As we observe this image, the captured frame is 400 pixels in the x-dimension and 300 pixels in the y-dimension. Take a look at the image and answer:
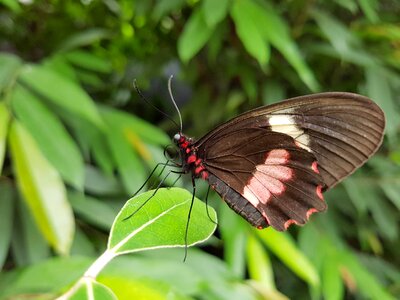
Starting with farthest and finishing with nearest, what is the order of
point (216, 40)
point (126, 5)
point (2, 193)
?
1. point (126, 5)
2. point (216, 40)
3. point (2, 193)

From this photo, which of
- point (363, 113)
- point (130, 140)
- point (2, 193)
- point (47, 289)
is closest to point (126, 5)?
point (130, 140)

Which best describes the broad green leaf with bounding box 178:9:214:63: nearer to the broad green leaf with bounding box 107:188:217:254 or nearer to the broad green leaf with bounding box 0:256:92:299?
the broad green leaf with bounding box 0:256:92:299

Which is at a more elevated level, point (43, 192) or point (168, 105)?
point (168, 105)

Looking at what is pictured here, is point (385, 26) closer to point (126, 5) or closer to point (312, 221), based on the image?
point (312, 221)

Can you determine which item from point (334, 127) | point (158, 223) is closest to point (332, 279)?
point (334, 127)

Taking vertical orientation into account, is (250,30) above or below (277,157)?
above

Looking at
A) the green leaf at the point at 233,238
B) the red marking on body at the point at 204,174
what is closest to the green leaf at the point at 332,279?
the green leaf at the point at 233,238

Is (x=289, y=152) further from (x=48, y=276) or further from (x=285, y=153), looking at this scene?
(x=48, y=276)
